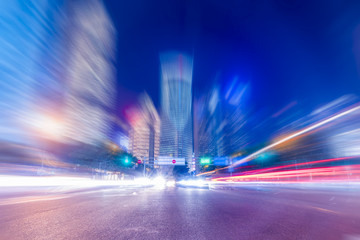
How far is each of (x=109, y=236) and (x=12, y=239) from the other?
70.0 inches

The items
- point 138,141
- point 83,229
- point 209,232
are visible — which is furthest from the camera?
point 138,141

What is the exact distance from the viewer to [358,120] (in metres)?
28.6

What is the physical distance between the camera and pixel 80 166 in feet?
155

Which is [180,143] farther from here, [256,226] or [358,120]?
[256,226]

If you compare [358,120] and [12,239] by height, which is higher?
[358,120]

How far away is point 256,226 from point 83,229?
402 centimetres

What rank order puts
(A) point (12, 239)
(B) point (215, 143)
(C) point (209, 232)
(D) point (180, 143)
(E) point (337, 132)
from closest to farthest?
(A) point (12, 239) → (C) point (209, 232) → (E) point (337, 132) → (B) point (215, 143) → (D) point (180, 143)

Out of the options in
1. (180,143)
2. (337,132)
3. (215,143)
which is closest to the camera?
(337,132)

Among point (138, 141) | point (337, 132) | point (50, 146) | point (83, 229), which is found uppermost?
point (138, 141)

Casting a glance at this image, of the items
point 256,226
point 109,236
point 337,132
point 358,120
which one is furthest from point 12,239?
point 337,132

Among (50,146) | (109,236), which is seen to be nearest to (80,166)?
(50,146)

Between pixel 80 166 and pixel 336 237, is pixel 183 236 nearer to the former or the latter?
pixel 336 237

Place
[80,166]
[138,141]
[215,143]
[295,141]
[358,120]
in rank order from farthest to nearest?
[138,141]
[215,143]
[80,166]
[295,141]
[358,120]

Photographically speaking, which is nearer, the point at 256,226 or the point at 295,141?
the point at 256,226
